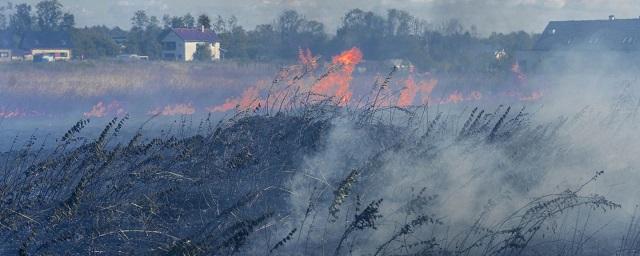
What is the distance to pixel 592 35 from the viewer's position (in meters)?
45.3

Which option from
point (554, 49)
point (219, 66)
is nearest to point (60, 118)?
point (219, 66)

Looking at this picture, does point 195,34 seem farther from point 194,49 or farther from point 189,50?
point 189,50

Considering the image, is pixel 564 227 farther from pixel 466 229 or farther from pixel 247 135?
pixel 247 135

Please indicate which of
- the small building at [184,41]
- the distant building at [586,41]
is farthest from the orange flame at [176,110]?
the distant building at [586,41]

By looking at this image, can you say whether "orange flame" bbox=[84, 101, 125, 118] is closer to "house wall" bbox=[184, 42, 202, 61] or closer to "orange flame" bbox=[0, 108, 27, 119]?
"orange flame" bbox=[0, 108, 27, 119]

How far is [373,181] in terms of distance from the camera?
776 centimetres

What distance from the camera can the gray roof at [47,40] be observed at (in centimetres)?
5525

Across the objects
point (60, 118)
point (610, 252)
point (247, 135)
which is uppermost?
point (247, 135)

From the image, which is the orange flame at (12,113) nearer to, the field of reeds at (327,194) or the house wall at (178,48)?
the field of reeds at (327,194)

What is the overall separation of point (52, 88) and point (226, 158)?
79.9 ft

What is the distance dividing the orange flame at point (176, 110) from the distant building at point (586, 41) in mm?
20327

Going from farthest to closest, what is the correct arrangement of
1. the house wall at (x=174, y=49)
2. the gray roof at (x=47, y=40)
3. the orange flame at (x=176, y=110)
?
the gray roof at (x=47, y=40)
the house wall at (x=174, y=49)
the orange flame at (x=176, y=110)

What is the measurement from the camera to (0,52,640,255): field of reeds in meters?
5.95

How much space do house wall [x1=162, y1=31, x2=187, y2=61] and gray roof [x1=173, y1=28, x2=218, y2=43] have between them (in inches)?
16.1
